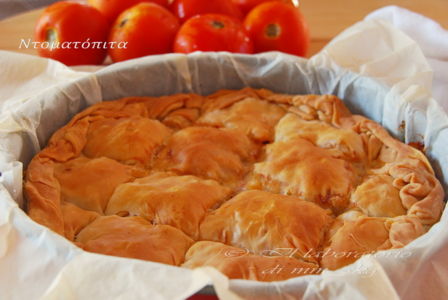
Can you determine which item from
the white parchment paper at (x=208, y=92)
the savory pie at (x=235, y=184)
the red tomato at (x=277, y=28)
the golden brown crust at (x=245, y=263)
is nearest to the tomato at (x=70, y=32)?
the white parchment paper at (x=208, y=92)

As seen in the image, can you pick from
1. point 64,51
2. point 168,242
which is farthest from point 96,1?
point 168,242

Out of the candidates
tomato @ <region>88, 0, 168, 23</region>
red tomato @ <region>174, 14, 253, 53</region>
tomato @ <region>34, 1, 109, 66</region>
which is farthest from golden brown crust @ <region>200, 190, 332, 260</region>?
tomato @ <region>88, 0, 168, 23</region>

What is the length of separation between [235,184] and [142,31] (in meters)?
0.60

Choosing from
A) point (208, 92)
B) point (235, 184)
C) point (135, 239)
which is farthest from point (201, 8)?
point (135, 239)

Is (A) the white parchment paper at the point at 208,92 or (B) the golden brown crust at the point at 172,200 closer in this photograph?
(A) the white parchment paper at the point at 208,92

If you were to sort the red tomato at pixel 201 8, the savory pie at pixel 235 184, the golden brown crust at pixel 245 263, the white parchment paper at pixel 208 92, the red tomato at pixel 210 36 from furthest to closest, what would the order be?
the red tomato at pixel 201 8, the red tomato at pixel 210 36, the savory pie at pixel 235 184, the golden brown crust at pixel 245 263, the white parchment paper at pixel 208 92

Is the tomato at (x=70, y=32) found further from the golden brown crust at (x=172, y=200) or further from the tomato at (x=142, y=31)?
the golden brown crust at (x=172, y=200)

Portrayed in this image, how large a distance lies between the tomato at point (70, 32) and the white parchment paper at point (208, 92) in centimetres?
15

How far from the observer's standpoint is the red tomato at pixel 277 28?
167 cm

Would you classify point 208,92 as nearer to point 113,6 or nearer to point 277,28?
point 277,28

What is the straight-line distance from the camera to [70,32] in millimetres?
1613

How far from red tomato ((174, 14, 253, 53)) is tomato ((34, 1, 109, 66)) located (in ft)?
0.82

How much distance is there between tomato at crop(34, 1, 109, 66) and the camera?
1.60 meters

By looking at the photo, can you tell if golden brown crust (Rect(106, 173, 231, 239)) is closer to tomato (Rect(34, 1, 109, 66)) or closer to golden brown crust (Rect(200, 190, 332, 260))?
golden brown crust (Rect(200, 190, 332, 260))
